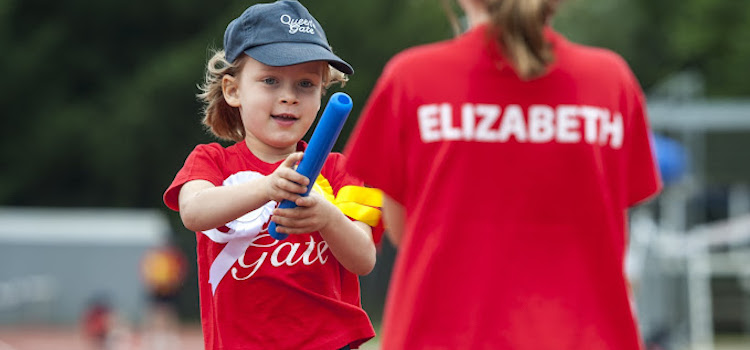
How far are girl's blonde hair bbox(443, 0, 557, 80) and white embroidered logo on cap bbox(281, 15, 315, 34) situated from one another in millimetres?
1116

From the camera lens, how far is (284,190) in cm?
301

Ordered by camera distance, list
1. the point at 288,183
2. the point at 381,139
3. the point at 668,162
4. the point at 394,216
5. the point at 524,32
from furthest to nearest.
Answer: the point at 668,162 → the point at 288,183 → the point at 394,216 → the point at 381,139 → the point at 524,32

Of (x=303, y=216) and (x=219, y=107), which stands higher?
(x=219, y=107)

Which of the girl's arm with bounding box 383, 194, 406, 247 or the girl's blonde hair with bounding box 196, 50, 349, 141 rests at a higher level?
the girl's blonde hair with bounding box 196, 50, 349, 141

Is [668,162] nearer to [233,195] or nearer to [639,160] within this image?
[233,195]

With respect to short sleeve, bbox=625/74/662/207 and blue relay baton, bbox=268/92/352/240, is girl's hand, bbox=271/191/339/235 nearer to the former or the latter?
blue relay baton, bbox=268/92/352/240

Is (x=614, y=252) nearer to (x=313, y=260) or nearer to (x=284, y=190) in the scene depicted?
(x=284, y=190)

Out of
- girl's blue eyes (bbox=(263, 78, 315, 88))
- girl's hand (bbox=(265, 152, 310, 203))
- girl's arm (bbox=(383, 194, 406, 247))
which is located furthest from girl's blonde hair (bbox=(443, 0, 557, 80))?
girl's blue eyes (bbox=(263, 78, 315, 88))

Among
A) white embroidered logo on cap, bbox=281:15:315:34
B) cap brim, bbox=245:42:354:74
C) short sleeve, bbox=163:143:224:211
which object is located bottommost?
short sleeve, bbox=163:143:224:211

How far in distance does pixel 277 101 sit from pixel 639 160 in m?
1.17

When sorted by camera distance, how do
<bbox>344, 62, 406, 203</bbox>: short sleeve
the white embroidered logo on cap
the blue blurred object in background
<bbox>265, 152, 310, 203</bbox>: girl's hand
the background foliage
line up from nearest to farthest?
1. <bbox>344, 62, 406, 203</bbox>: short sleeve
2. <bbox>265, 152, 310, 203</bbox>: girl's hand
3. the white embroidered logo on cap
4. the blue blurred object in background
5. the background foliage

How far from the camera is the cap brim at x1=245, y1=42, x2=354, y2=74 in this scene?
346 cm

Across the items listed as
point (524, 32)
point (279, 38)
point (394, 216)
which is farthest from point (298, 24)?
point (524, 32)

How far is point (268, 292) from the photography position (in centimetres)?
351
